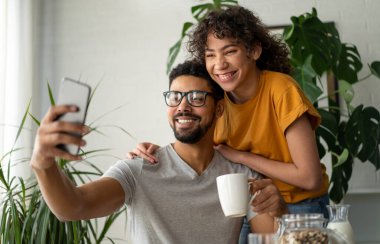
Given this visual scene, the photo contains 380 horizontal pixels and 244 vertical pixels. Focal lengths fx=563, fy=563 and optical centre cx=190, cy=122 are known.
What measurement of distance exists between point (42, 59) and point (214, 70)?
2.13 metres

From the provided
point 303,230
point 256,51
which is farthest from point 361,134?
point 303,230

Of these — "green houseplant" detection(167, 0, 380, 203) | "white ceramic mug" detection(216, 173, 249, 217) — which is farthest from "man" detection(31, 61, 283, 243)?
"green houseplant" detection(167, 0, 380, 203)

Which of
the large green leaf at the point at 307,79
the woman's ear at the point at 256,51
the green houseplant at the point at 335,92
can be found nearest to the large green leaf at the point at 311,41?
the green houseplant at the point at 335,92

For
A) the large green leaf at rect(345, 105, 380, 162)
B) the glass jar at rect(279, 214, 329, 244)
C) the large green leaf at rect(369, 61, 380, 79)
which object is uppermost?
the large green leaf at rect(369, 61, 380, 79)

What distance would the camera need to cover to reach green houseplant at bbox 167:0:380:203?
9.73ft

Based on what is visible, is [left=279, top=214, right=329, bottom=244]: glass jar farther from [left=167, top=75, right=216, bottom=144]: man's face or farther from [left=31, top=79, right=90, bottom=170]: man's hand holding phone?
[left=167, top=75, right=216, bottom=144]: man's face

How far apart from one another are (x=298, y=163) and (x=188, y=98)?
0.40m

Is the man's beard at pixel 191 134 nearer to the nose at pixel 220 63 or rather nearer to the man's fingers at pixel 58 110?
the nose at pixel 220 63

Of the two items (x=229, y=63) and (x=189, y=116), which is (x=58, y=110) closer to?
(x=189, y=116)

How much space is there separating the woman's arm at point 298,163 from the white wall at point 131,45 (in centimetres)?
176

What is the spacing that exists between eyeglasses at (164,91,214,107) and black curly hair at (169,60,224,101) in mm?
79

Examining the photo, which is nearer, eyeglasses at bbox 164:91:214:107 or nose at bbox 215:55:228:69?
eyeglasses at bbox 164:91:214:107

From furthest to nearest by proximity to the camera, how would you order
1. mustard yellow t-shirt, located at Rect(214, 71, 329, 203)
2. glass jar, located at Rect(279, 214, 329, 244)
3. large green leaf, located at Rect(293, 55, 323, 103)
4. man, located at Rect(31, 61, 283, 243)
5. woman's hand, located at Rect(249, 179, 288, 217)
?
large green leaf, located at Rect(293, 55, 323, 103) → mustard yellow t-shirt, located at Rect(214, 71, 329, 203) → man, located at Rect(31, 61, 283, 243) → woman's hand, located at Rect(249, 179, 288, 217) → glass jar, located at Rect(279, 214, 329, 244)

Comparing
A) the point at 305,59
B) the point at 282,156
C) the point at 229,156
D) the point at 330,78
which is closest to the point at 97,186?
the point at 229,156
